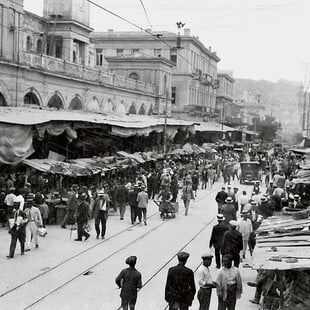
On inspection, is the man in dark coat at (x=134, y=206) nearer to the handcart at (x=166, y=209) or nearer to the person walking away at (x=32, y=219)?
the handcart at (x=166, y=209)

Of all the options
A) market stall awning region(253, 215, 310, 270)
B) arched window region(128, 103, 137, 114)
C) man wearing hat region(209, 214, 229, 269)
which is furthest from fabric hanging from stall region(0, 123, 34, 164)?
arched window region(128, 103, 137, 114)

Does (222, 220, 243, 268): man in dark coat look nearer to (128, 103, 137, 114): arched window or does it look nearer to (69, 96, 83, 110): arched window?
(69, 96, 83, 110): arched window

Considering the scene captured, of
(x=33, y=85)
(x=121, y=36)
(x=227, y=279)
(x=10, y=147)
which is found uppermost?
(x=121, y=36)

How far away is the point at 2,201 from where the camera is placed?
1639cm

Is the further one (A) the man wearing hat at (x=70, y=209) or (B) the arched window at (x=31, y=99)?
(B) the arched window at (x=31, y=99)

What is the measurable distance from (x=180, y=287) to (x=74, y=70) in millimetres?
27814

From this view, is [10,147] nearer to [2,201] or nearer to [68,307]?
[2,201]

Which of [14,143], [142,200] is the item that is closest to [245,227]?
[142,200]

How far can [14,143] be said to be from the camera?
17672 millimetres

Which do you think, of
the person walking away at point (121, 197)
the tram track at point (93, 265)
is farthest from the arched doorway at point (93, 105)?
the tram track at point (93, 265)

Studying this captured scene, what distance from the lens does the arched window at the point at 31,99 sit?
2973 centimetres

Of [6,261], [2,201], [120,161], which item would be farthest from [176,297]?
[120,161]

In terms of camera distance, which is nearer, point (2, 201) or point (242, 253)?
point (242, 253)

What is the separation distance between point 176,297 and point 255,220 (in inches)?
280
